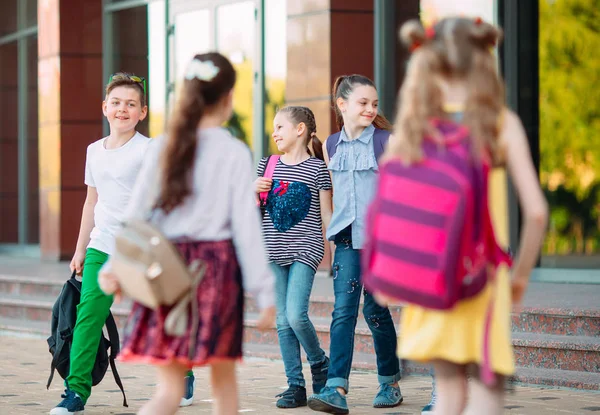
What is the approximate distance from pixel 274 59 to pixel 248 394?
22.8ft

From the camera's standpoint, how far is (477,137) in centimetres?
336

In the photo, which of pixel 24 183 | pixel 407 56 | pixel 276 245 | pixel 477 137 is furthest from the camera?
pixel 24 183

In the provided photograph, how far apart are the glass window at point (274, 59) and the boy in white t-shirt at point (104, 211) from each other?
7.05m

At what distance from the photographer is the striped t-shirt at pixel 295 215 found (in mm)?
6156

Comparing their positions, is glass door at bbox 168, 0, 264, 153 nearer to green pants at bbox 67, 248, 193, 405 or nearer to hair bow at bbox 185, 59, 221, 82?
green pants at bbox 67, 248, 193, 405

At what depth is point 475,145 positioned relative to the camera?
337cm

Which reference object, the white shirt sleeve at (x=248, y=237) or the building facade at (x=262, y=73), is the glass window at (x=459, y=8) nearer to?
the building facade at (x=262, y=73)

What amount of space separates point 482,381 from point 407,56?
27.8ft

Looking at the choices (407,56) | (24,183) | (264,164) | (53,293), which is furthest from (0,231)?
(264,164)

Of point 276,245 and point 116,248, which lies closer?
point 116,248

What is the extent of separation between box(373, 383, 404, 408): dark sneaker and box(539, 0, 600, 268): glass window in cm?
501

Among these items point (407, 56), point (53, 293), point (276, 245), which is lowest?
point (53, 293)

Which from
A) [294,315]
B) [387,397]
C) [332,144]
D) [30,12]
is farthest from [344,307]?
[30,12]

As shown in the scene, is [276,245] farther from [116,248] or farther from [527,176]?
[527,176]
